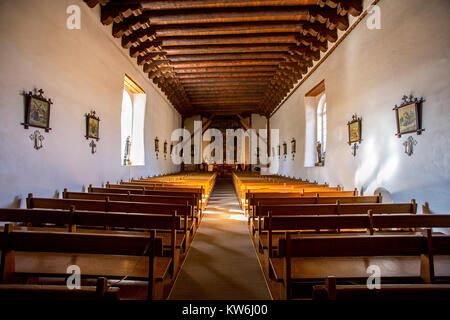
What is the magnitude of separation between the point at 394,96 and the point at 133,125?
7.82m

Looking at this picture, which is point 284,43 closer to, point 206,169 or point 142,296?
point 142,296

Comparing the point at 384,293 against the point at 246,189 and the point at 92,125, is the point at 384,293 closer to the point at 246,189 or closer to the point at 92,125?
the point at 246,189

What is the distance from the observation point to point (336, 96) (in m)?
5.85

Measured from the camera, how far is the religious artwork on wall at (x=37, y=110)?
3.18m

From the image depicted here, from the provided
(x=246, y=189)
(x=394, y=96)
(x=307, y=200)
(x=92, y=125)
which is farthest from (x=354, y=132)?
(x=92, y=125)

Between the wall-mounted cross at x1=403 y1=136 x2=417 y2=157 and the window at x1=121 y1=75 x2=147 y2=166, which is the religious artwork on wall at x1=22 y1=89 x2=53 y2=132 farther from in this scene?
the wall-mounted cross at x1=403 y1=136 x2=417 y2=157

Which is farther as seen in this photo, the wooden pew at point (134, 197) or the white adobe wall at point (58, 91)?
the wooden pew at point (134, 197)

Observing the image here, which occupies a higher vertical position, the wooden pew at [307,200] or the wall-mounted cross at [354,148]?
the wall-mounted cross at [354,148]

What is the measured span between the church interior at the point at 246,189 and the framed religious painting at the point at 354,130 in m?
0.05

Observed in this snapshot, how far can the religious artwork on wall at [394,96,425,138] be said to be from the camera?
316 centimetres

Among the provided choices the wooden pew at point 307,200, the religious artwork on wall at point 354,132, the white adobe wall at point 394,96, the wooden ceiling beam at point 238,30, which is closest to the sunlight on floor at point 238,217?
the wooden pew at point 307,200

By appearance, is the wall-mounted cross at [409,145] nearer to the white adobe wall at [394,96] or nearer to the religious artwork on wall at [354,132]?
the white adobe wall at [394,96]

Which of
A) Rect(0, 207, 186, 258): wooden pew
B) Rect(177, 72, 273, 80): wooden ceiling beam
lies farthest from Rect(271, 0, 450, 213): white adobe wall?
Rect(0, 207, 186, 258): wooden pew

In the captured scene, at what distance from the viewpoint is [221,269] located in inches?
108
